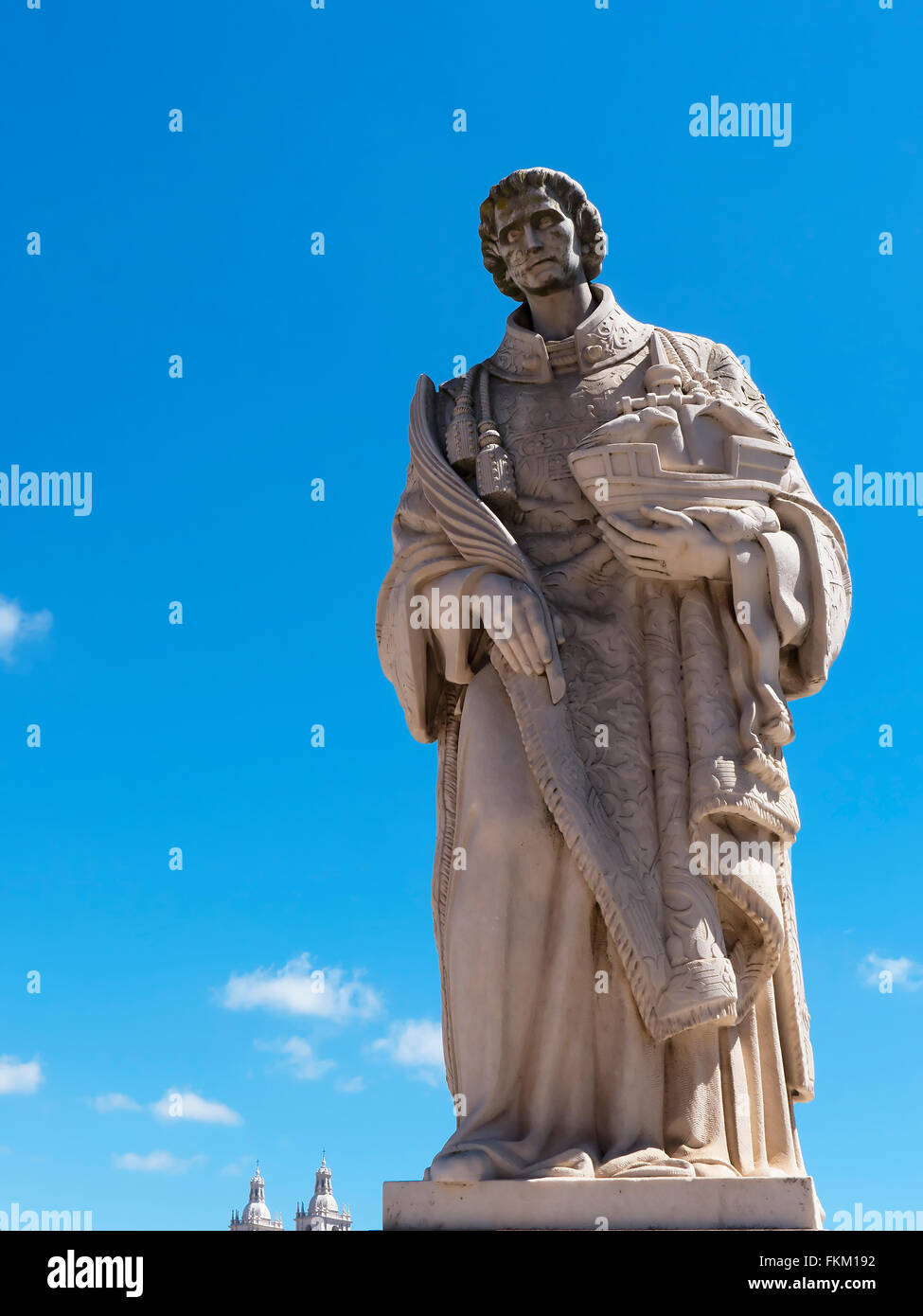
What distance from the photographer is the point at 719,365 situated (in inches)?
309

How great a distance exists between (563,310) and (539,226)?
1.53 feet

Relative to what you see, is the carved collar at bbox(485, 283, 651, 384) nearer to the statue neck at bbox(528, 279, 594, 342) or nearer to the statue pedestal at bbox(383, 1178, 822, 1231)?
the statue neck at bbox(528, 279, 594, 342)

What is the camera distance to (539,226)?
780 centimetres

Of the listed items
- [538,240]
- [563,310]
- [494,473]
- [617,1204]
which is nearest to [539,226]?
[538,240]

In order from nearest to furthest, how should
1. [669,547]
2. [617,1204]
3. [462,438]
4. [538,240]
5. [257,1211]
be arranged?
1. [617,1204]
2. [669,547]
3. [462,438]
4. [538,240]
5. [257,1211]

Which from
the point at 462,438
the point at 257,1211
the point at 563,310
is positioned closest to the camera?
the point at 462,438

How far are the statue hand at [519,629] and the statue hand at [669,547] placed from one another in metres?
0.50

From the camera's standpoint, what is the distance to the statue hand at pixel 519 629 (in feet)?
22.9

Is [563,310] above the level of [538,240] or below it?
below

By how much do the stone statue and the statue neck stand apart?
0.20 feet

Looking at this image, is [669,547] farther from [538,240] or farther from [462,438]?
[538,240]

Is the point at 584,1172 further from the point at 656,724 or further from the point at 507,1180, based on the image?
the point at 656,724

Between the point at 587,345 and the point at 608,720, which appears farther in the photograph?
the point at 587,345
